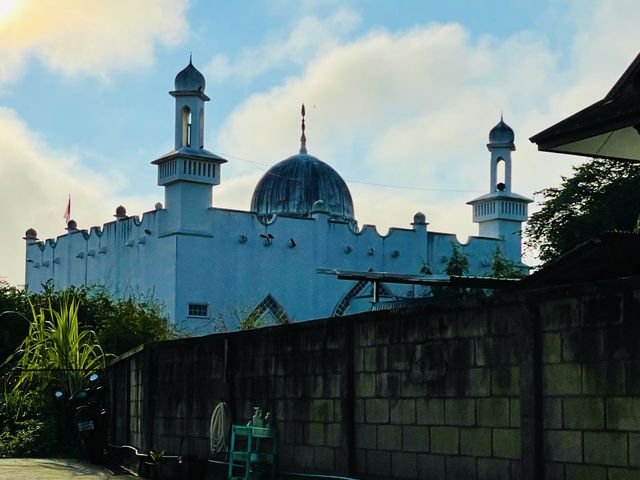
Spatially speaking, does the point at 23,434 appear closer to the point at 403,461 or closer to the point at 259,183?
the point at 403,461

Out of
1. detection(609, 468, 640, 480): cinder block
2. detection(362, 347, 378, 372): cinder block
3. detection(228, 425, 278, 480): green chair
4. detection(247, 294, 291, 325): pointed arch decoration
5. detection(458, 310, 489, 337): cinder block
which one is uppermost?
detection(247, 294, 291, 325): pointed arch decoration

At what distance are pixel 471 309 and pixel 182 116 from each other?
105 feet

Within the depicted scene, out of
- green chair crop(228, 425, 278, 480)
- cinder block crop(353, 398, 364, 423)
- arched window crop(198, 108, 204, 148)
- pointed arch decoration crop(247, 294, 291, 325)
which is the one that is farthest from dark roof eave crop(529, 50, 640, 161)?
pointed arch decoration crop(247, 294, 291, 325)

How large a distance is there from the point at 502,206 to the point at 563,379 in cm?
4076

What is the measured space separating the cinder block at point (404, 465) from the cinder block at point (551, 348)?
191 cm

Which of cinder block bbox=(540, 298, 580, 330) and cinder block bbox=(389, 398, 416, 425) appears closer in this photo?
cinder block bbox=(540, 298, 580, 330)

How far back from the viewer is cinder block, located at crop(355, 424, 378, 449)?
10.4 metres

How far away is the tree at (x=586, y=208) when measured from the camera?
31797 mm

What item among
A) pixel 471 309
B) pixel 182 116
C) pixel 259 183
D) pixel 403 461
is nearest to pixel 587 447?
pixel 471 309

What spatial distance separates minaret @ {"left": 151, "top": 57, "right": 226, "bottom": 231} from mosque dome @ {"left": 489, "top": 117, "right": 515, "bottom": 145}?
12.8m

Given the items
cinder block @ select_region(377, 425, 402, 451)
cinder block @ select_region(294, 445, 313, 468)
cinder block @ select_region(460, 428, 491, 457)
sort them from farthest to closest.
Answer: cinder block @ select_region(294, 445, 313, 468), cinder block @ select_region(377, 425, 402, 451), cinder block @ select_region(460, 428, 491, 457)

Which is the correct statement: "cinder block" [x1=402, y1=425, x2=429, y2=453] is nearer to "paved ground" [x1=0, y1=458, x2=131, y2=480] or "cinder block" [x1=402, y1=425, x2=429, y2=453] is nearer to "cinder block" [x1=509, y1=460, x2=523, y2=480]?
"cinder block" [x1=509, y1=460, x2=523, y2=480]

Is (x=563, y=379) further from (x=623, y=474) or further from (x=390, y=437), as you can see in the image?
(x=390, y=437)

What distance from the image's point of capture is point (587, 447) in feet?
25.5
